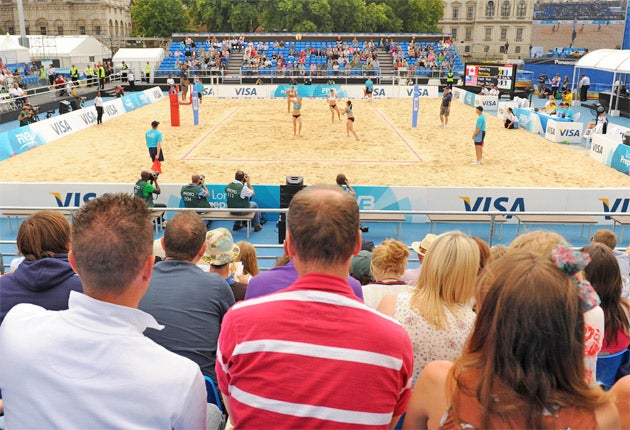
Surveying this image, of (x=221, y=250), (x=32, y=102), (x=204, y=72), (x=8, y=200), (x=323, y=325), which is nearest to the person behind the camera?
(x=323, y=325)

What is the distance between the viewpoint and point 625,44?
36.5m

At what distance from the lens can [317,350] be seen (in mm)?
1940

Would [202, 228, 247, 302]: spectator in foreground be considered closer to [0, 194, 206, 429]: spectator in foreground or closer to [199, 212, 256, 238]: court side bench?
[0, 194, 206, 429]: spectator in foreground

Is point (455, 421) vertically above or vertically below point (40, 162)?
above

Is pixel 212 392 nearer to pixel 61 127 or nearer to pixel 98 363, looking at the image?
pixel 98 363

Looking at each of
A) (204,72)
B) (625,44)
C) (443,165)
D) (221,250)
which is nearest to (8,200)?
(221,250)

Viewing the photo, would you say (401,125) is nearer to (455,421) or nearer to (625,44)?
(625,44)

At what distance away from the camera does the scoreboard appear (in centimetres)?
3323

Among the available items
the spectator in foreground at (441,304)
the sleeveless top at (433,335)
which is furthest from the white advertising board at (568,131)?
the sleeveless top at (433,335)

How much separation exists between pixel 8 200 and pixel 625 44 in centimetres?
3765

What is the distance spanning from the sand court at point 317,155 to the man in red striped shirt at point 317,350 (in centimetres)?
1232

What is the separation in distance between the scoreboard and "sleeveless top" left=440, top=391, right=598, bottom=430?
34.0m

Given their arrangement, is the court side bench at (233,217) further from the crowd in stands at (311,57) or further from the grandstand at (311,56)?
the crowd in stands at (311,57)

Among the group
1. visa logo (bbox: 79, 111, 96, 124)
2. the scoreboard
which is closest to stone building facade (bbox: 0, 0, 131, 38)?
the scoreboard
